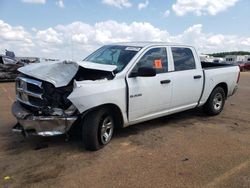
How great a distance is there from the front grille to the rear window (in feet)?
9.72

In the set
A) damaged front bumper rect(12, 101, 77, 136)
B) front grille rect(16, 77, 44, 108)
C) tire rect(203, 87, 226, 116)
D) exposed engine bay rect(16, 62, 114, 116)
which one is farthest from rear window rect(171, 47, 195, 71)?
front grille rect(16, 77, 44, 108)

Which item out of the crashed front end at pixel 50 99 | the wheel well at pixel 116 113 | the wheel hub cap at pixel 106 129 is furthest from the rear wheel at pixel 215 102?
the crashed front end at pixel 50 99

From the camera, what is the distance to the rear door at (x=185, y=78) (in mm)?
6719

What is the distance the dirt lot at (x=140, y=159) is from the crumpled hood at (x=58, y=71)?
1197mm

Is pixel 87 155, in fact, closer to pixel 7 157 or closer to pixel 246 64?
pixel 7 157

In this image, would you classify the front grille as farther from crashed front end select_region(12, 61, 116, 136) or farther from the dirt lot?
Answer: the dirt lot

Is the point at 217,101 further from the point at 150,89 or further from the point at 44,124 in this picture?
the point at 44,124

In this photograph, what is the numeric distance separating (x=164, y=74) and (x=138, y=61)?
0.73m

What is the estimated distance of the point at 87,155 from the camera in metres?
5.11

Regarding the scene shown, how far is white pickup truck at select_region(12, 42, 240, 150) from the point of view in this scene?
5.09m

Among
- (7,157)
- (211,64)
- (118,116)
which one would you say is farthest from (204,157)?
(211,64)

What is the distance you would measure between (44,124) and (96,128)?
824 mm

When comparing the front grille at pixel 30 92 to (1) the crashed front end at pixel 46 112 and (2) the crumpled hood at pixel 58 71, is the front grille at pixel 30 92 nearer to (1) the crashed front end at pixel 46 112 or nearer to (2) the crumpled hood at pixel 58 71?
(1) the crashed front end at pixel 46 112

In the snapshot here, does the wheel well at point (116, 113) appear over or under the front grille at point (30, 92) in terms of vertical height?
under
